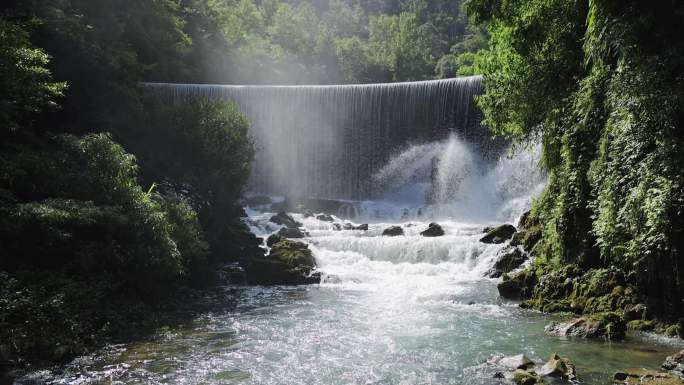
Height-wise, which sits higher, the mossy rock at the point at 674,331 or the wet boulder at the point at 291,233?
the wet boulder at the point at 291,233

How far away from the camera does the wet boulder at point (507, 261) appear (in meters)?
18.3

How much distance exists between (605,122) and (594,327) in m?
4.84

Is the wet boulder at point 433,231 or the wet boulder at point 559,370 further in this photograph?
the wet boulder at point 433,231

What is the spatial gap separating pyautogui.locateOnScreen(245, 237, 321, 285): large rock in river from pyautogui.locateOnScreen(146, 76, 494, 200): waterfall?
14.8m

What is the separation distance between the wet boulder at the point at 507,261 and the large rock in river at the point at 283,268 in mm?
6030

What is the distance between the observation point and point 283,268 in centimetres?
2028

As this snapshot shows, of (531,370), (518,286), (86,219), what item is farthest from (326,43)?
(531,370)

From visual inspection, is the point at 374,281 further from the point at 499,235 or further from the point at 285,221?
the point at 285,221

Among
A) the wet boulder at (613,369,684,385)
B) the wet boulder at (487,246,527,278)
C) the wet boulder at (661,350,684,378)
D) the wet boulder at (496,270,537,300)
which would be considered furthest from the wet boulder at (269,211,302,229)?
the wet boulder at (661,350,684,378)

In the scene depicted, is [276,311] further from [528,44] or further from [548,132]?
[528,44]

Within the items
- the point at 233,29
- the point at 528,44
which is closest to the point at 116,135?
the point at 528,44

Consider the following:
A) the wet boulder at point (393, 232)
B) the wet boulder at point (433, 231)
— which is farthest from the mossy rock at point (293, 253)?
the wet boulder at point (433, 231)

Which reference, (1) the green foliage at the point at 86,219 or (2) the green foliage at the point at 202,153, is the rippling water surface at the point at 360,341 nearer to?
(1) the green foliage at the point at 86,219

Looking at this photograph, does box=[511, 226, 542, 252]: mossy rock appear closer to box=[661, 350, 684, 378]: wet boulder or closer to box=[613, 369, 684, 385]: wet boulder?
box=[661, 350, 684, 378]: wet boulder
